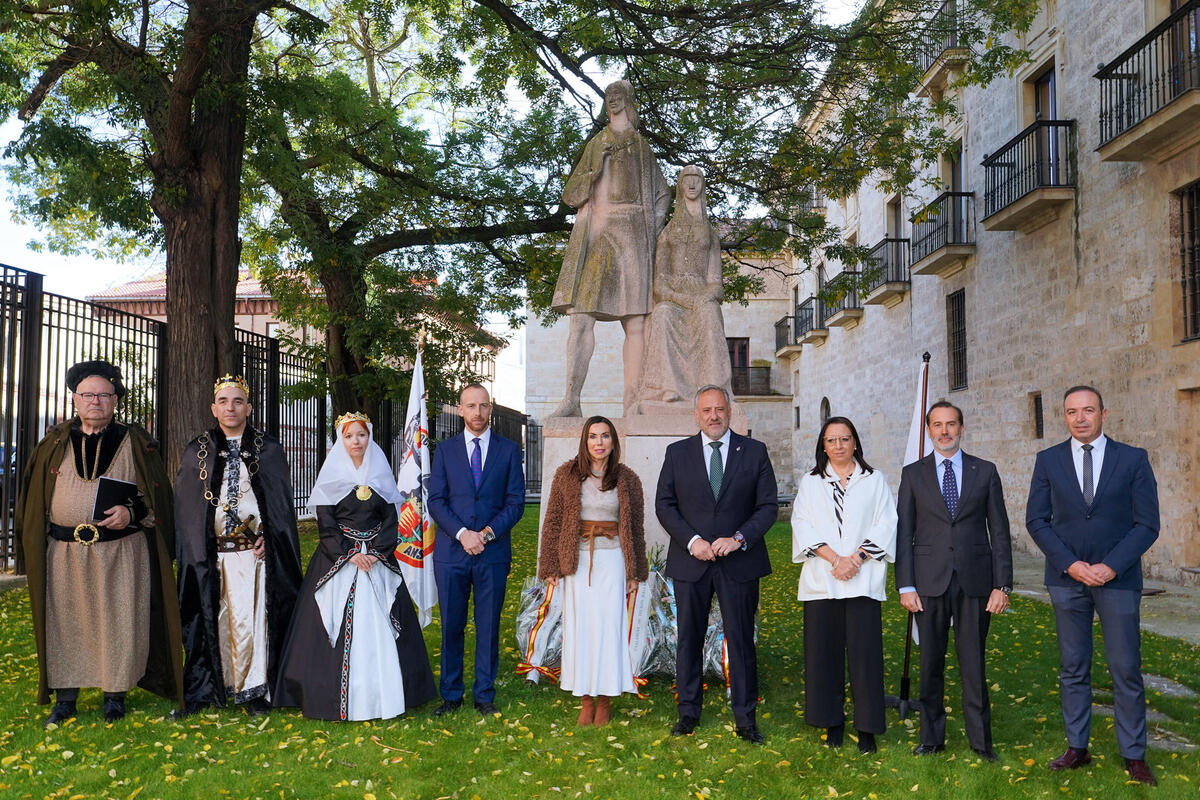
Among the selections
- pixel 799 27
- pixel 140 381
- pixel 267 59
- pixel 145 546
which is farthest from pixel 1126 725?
pixel 267 59

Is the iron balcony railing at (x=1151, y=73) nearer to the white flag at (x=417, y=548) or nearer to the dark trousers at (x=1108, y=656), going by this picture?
the dark trousers at (x=1108, y=656)

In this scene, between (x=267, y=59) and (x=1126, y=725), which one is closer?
(x=1126, y=725)

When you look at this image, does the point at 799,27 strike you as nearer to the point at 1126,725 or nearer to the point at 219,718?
the point at 1126,725

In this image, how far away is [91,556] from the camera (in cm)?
532

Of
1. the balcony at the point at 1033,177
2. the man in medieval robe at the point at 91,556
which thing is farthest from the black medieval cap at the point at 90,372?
the balcony at the point at 1033,177

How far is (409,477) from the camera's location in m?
6.25

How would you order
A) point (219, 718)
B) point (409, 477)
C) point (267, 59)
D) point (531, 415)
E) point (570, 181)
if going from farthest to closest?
point (531, 415), point (267, 59), point (570, 181), point (409, 477), point (219, 718)

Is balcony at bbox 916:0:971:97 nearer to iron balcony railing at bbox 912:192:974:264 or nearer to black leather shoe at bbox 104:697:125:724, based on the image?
iron balcony railing at bbox 912:192:974:264

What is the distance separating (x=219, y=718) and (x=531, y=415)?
103 ft

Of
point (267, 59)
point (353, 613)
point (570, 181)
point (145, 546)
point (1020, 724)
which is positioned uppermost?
point (267, 59)

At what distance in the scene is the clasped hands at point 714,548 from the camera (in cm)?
496

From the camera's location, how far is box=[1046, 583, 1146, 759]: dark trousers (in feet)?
14.6

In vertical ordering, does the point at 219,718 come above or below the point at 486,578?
below

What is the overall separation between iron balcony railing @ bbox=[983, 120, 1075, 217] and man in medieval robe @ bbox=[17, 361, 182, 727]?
1307cm
